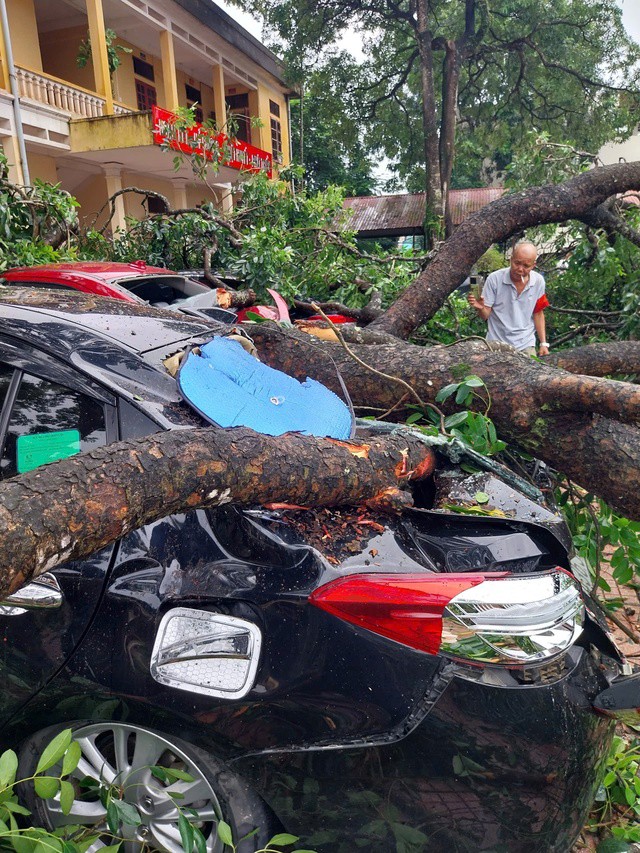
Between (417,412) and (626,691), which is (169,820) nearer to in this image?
(626,691)

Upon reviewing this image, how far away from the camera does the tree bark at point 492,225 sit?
4820 millimetres

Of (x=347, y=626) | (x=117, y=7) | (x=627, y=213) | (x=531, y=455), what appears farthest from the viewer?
(x=117, y=7)

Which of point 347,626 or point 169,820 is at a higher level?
point 347,626

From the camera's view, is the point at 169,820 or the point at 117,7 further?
the point at 117,7

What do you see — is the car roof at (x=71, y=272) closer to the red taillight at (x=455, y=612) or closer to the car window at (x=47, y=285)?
the car window at (x=47, y=285)

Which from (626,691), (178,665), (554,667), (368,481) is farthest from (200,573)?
(626,691)

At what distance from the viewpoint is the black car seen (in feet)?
5.10

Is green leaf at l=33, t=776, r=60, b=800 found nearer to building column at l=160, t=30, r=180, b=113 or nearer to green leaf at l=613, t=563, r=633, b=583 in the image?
green leaf at l=613, t=563, r=633, b=583

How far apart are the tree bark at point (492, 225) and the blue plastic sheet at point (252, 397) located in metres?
2.34

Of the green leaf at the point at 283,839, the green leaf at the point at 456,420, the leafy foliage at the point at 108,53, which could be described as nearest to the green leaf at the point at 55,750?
the green leaf at the point at 283,839

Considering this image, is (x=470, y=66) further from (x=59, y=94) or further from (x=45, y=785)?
(x=45, y=785)

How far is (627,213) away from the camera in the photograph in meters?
6.05

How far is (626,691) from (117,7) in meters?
19.8

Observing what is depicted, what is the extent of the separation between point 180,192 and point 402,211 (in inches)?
351
